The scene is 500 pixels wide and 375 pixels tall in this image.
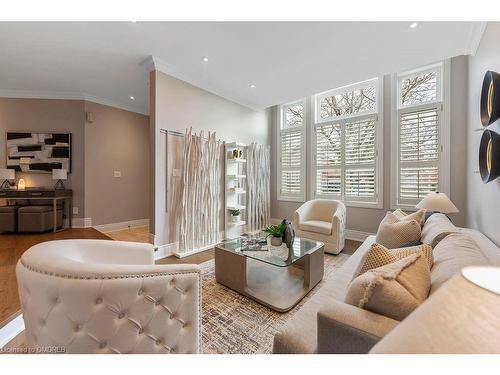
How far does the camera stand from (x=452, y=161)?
311cm

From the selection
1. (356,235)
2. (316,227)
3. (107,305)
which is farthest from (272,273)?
(356,235)

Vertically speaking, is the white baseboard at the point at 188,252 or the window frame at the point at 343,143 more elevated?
the window frame at the point at 343,143

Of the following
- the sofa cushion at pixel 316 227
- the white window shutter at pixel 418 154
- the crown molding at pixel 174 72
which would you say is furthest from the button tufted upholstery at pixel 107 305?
the white window shutter at pixel 418 154

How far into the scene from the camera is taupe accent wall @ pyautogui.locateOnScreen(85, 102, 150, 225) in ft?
14.3

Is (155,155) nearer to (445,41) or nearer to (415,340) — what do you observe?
(415,340)

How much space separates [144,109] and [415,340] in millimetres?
5870

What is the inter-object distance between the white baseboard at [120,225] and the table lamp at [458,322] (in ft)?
17.3

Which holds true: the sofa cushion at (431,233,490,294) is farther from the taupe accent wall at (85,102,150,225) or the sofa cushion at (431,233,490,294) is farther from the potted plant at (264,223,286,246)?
the taupe accent wall at (85,102,150,225)

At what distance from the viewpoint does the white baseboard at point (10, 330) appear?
1.49 metres

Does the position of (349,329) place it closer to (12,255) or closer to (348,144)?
(348,144)

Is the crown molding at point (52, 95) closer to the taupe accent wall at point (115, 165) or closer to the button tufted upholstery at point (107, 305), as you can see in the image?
the taupe accent wall at point (115, 165)

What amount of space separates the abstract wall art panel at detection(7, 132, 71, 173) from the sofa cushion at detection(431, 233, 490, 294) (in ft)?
18.3

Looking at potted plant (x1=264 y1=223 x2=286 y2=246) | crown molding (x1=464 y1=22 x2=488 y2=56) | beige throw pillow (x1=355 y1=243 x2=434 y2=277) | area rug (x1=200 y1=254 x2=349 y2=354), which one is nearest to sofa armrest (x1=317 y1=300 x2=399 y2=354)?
beige throw pillow (x1=355 y1=243 x2=434 y2=277)

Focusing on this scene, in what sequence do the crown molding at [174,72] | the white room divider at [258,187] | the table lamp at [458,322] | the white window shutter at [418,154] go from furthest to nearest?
the white room divider at [258,187] → the white window shutter at [418,154] → the crown molding at [174,72] → the table lamp at [458,322]
